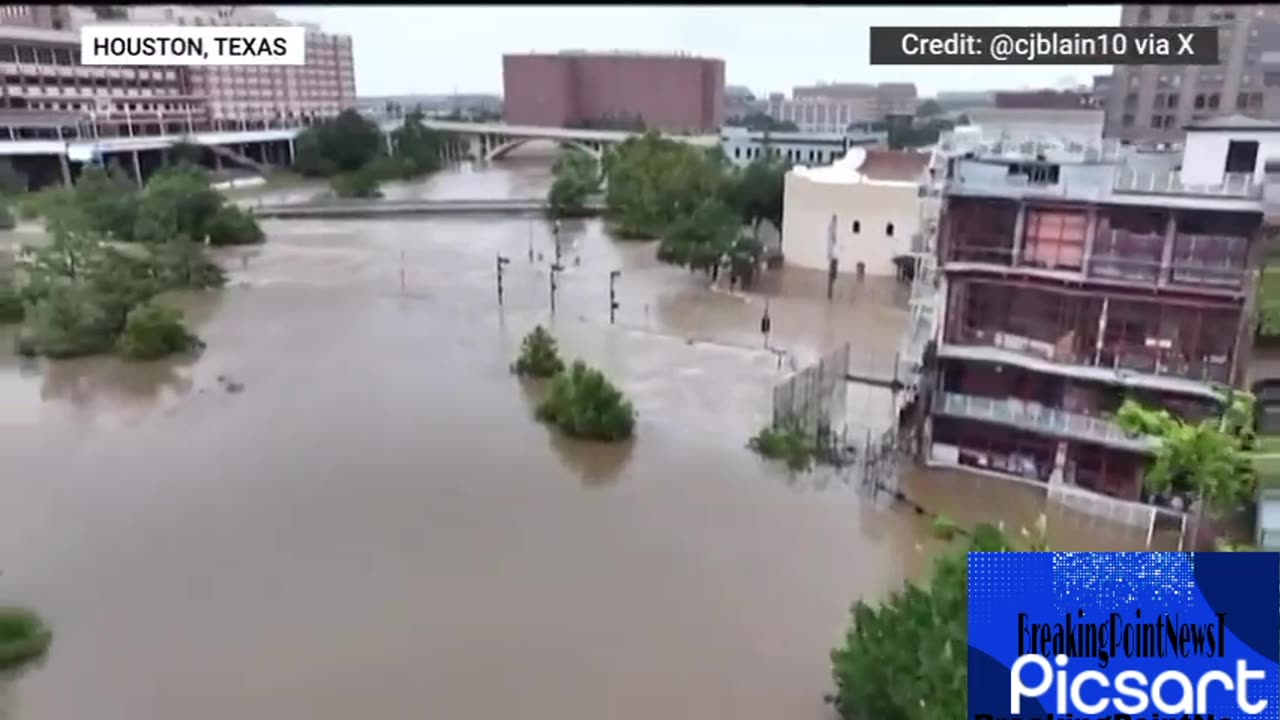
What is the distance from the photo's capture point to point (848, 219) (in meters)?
9.62

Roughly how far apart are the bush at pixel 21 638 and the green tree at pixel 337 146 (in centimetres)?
1525

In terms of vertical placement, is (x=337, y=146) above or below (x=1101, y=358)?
above

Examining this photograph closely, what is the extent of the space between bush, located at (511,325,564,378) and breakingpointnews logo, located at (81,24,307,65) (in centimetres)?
445

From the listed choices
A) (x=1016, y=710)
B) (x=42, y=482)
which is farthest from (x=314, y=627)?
(x=1016, y=710)

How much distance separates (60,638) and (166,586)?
0.41 metres

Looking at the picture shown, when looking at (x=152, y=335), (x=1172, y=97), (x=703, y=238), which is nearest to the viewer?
(x=152, y=335)

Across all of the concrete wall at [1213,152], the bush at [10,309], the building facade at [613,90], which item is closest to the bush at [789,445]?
the concrete wall at [1213,152]

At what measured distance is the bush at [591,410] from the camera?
208 inches

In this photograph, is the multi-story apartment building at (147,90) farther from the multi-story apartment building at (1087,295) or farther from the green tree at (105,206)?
the multi-story apartment building at (1087,295)

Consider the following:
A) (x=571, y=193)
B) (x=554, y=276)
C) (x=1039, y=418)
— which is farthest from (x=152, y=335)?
(x=571, y=193)

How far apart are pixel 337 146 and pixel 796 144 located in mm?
8469

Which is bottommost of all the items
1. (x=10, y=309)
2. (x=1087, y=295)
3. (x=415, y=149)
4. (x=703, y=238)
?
(x=10, y=309)

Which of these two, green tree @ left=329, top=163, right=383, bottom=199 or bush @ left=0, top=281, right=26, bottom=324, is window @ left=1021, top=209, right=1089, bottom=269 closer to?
bush @ left=0, top=281, right=26, bottom=324

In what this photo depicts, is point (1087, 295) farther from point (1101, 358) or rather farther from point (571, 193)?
point (571, 193)
